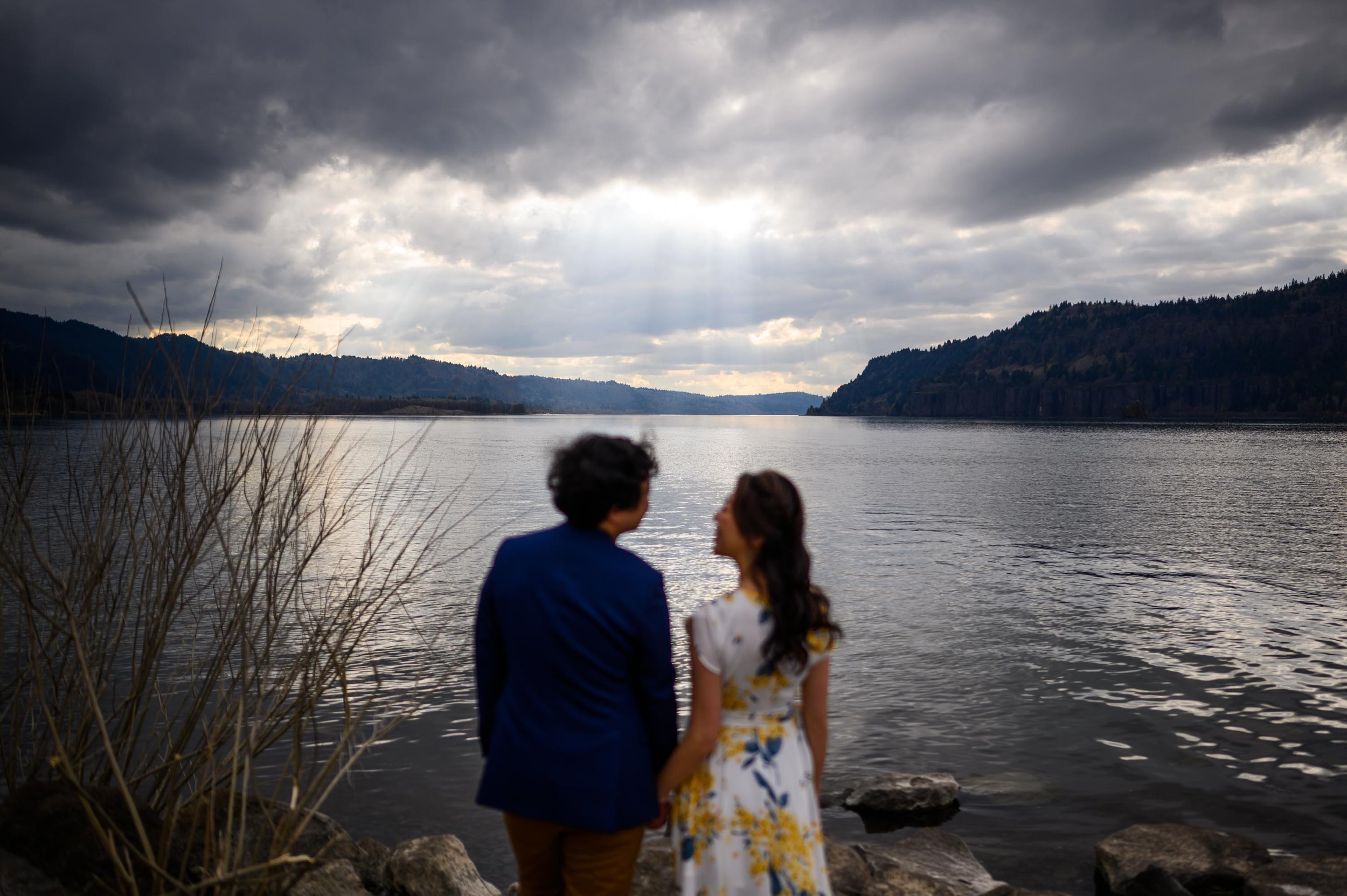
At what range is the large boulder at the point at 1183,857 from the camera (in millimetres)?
7305

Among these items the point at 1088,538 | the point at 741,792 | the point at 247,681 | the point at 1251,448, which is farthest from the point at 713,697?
the point at 1251,448

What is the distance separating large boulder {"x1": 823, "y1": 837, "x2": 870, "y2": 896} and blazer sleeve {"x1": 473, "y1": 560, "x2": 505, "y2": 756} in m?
4.51

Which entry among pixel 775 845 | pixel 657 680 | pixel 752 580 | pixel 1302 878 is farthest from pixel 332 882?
pixel 1302 878

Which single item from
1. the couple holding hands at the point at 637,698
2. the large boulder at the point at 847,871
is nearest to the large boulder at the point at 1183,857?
the large boulder at the point at 847,871

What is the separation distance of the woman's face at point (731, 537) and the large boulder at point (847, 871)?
4539 mm

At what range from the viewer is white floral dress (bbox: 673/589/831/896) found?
3107 millimetres

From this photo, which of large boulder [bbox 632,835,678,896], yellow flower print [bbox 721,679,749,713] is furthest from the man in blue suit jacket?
large boulder [bbox 632,835,678,896]

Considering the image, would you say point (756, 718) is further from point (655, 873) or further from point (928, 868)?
point (928, 868)

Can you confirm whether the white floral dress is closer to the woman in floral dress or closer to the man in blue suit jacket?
the woman in floral dress

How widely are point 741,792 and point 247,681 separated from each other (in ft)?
10.5

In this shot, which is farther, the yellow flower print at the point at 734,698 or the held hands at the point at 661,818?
the yellow flower print at the point at 734,698

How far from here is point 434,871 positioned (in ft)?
22.3

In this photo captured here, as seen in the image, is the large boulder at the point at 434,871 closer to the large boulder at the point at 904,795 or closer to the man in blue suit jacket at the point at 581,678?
the large boulder at the point at 904,795

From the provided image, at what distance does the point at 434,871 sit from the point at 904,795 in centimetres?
534
